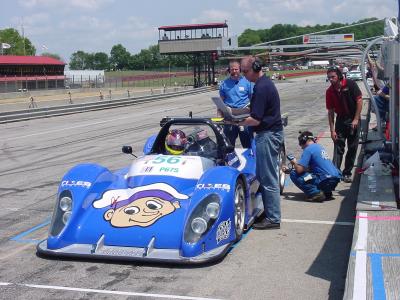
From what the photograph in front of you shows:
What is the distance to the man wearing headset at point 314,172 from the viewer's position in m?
7.98

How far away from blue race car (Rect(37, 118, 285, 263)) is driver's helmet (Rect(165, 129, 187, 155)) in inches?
9.8

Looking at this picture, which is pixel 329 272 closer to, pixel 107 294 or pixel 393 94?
pixel 107 294

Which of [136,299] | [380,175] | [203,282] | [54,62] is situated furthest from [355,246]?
[54,62]

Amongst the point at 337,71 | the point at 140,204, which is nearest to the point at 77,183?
the point at 140,204

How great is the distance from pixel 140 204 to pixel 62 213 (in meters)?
0.84

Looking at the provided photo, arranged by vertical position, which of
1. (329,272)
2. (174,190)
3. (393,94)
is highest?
(393,94)

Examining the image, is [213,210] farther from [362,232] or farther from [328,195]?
[328,195]

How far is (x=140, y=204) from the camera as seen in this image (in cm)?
601

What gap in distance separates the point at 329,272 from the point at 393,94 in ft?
13.5

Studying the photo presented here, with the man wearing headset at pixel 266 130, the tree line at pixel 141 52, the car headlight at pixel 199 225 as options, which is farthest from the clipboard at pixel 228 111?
the tree line at pixel 141 52

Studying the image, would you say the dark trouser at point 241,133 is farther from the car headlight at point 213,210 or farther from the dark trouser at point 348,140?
the car headlight at point 213,210

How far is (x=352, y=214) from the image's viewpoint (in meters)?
7.50

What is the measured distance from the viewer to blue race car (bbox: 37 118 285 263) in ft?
18.1

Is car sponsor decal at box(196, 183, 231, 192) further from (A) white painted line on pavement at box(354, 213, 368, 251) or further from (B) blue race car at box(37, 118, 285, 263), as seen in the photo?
(A) white painted line on pavement at box(354, 213, 368, 251)
